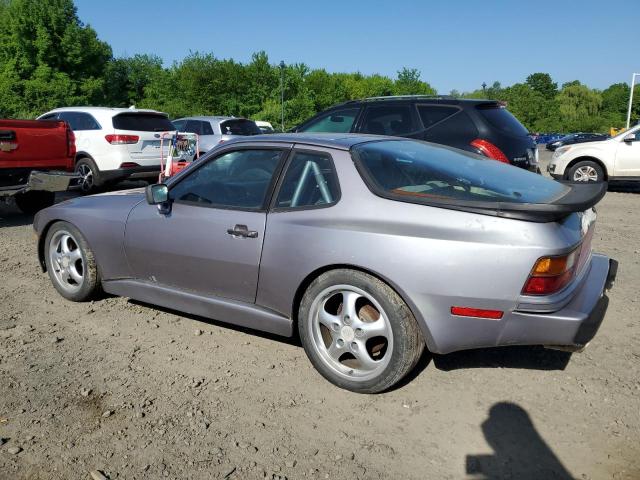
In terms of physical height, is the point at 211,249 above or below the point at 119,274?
above

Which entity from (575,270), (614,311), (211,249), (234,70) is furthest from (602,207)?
(234,70)

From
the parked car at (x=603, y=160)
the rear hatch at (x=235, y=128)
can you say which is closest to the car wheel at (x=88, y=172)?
the rear hatch at (x=235, y=128)

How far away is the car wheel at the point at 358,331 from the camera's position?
306cm

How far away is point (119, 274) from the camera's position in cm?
437

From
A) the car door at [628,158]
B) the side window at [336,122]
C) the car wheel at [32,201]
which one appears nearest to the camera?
the side window at [336,122]

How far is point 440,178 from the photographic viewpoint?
3.39 metres

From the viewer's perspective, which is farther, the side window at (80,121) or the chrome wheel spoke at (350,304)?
the side window at (80,121)

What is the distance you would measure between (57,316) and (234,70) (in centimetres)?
4432

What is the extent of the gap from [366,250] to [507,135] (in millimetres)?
4908

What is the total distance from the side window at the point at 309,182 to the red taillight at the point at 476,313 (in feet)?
3.12

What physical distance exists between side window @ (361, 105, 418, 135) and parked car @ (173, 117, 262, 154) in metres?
7.38

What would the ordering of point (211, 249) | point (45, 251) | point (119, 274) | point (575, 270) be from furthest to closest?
point (45, 251) < point (119, 274) < point (211, 249) < point (575, 270)

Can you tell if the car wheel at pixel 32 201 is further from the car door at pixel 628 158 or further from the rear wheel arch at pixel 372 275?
the car door at pixel 628 158

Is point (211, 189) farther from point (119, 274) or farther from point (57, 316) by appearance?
point (57, 316)
